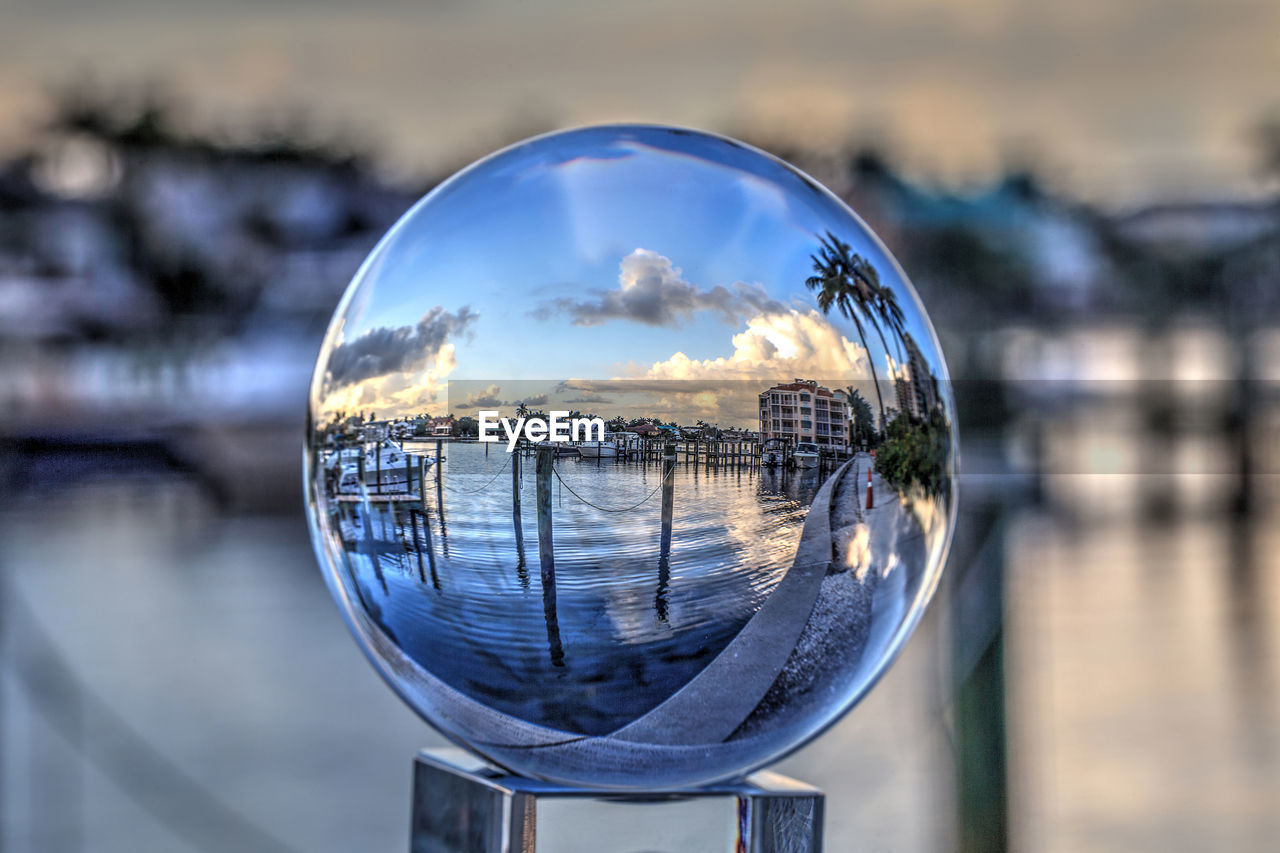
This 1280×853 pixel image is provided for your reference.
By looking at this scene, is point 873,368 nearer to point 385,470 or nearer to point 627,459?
point 627,459

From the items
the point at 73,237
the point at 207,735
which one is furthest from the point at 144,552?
the point at 73,237

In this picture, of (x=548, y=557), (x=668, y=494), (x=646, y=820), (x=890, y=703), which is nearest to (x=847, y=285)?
(x=668, y=494)

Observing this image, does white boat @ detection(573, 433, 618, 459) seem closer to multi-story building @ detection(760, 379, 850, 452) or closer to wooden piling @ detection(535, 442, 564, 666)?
wooden piling @ detection(535, 442, 564, 666)

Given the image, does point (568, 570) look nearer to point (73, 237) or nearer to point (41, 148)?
point (73, 237)

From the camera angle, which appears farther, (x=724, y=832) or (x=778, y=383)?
(x=724, y=832)

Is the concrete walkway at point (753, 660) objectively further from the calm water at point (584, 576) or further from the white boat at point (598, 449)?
the white boat at point (598, 449)

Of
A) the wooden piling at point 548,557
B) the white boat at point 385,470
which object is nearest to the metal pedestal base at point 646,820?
the wooden piling at point 548,557
